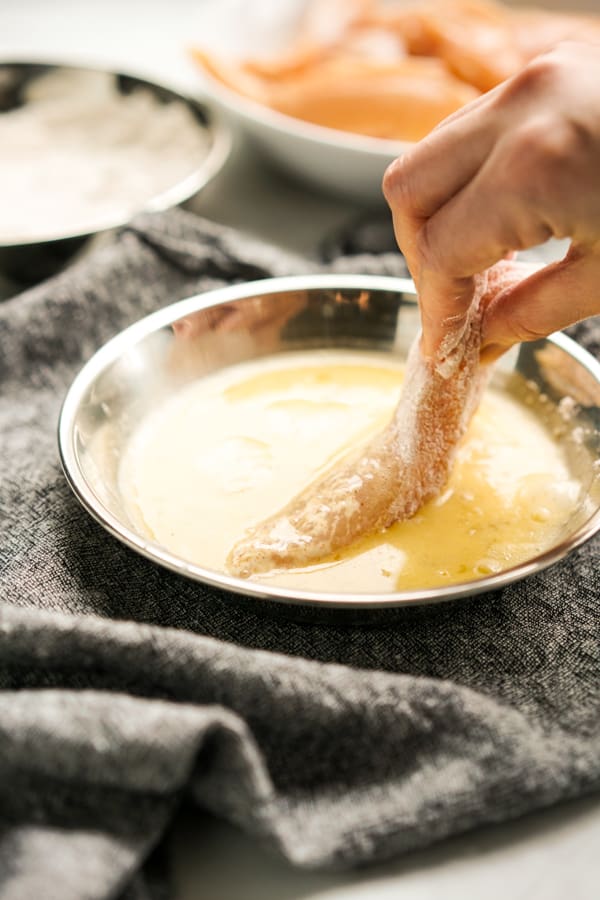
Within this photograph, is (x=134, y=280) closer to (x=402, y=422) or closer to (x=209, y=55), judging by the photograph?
(x=402, y=422)

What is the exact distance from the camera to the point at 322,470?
0.83 m

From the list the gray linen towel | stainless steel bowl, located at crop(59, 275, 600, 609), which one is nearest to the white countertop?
the gray linen towel

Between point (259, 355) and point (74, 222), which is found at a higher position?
point (259, 355)

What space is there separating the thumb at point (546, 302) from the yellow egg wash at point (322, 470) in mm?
126

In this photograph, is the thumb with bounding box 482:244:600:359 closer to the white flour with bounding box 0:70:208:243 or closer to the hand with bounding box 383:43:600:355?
the hand with bounding box 383:43:600:355

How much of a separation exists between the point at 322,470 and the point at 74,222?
1.83ft

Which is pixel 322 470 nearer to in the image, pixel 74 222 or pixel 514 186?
pixel 514 186

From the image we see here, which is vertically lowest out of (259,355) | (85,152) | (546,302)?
(85,152)

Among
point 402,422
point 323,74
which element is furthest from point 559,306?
point 323,74

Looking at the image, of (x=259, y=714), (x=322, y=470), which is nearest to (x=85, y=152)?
(x=322, y=470)

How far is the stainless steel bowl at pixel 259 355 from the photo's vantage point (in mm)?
763

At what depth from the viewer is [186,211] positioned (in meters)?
1.23

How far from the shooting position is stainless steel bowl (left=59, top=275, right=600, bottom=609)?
763 millimetres

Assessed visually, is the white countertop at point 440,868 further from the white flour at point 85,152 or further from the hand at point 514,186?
the white flour at point 85,152
